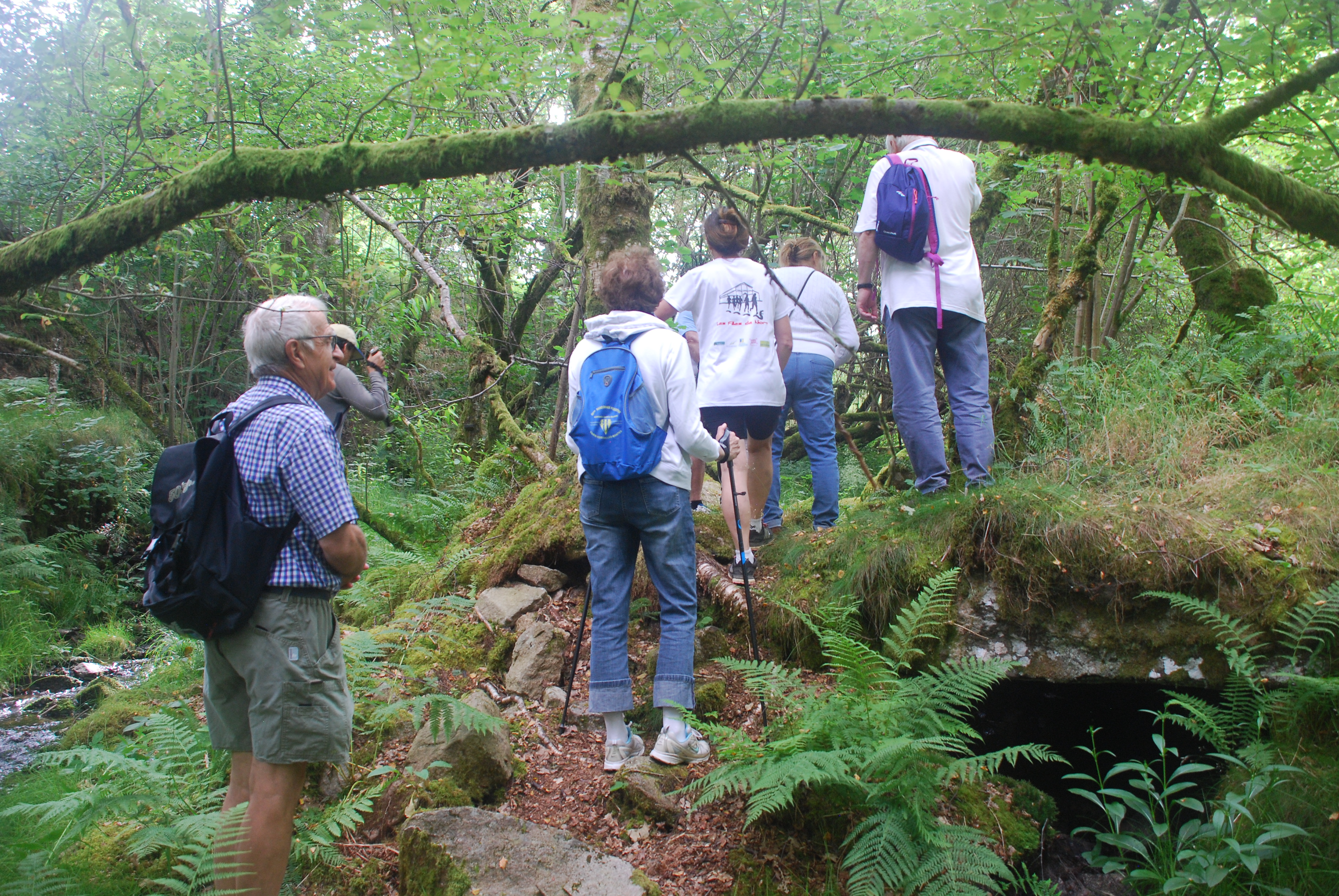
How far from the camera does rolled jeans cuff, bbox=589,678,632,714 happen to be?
142 inches

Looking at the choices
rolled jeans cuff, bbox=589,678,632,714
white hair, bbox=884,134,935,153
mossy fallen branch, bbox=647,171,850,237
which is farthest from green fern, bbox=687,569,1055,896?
mossy fallen branch, bbox=647,171,850,237

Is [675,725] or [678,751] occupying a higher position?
[675,725]

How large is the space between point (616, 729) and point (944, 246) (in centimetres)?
344

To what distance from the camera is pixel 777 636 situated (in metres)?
4.51

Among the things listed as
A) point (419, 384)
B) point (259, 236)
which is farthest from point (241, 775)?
point (419, 384)

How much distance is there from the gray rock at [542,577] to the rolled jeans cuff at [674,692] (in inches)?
81.4

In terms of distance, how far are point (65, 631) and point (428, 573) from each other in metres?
5.15

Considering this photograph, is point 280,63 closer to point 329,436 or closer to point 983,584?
point 329,436

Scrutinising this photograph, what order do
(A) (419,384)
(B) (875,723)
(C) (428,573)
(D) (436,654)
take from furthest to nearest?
(A) (419,384) → (C) (428,573) → (D) (436,654) → (B) (875,723)

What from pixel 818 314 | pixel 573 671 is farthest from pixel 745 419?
pixel 573 671

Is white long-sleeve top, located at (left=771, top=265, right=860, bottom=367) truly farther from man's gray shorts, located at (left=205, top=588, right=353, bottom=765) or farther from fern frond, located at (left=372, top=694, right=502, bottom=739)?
man's gray shorts, located at (left=205, top=588, right=353, bottom=765)

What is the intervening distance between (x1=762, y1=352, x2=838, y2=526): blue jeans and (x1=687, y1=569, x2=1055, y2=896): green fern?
169 cm

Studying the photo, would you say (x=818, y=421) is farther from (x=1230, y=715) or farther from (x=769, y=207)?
(x=769, y=207)

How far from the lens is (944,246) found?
15.4ft
